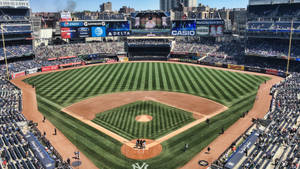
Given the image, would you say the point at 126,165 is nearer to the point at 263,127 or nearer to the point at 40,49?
the point at 263,127

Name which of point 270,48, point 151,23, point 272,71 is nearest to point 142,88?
point 272,71

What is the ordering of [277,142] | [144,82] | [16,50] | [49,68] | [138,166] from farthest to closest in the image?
[16,50] < [49,68] < [144,82] < [277,142] < [138,166]

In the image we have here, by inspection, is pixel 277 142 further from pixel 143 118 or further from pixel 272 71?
pixel 272 71

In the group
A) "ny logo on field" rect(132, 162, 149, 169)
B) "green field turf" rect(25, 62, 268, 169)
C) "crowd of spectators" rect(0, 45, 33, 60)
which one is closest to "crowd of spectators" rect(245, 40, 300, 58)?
"green field turf" rect(25, 62, 268, 169)

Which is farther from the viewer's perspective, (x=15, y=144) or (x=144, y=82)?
(x=144, y=82)

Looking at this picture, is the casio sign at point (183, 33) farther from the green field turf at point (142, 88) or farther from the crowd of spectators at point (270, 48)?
the crowd of spectators at point (270, 48)

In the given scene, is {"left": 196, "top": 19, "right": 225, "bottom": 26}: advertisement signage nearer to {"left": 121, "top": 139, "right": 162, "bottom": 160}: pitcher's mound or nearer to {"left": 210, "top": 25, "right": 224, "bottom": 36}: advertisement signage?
{"left": 210, "top": 25, "right": 224, "bottom": 36}: advertisement signage

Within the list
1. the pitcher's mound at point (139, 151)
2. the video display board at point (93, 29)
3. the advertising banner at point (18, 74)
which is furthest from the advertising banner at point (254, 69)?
the advertising banner at point (18, 74)
